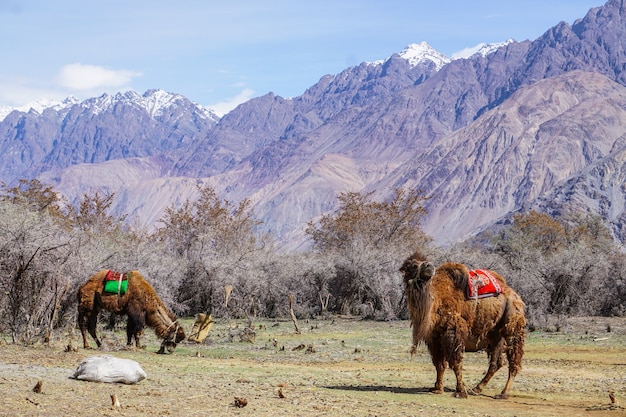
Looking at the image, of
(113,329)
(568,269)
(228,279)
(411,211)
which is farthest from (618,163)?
(113,329)

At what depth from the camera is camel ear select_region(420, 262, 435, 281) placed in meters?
14.1

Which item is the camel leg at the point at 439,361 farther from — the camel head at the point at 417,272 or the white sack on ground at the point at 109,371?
the white sack on ground at the point at 109,371

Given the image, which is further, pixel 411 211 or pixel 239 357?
pixel 411 211

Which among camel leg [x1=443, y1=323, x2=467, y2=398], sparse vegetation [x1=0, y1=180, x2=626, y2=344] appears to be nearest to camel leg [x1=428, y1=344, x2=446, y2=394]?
camel leg [x1=443, y1=323, x2=467, y2=398]

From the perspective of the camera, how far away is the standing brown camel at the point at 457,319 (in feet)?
46.2

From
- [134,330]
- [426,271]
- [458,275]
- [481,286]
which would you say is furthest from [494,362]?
[134,330]

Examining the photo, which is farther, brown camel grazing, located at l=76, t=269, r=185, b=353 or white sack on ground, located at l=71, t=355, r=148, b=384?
brown camel grazing, located at l=76, t=269, r=185, b=353

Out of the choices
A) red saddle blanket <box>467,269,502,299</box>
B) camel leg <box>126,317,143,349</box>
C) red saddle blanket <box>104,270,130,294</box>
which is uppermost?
red saddle blanket <box>467,269,502,299</box>

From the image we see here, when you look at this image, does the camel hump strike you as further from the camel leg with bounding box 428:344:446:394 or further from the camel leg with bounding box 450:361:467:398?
the camel leg with bounding box 450:361:467:398

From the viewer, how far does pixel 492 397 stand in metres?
14.3

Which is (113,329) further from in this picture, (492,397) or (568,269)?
(568,269)

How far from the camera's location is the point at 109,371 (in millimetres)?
13375

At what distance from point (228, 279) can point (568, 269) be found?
1963 centimetres

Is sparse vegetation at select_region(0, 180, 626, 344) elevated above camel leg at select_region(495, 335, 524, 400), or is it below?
above
